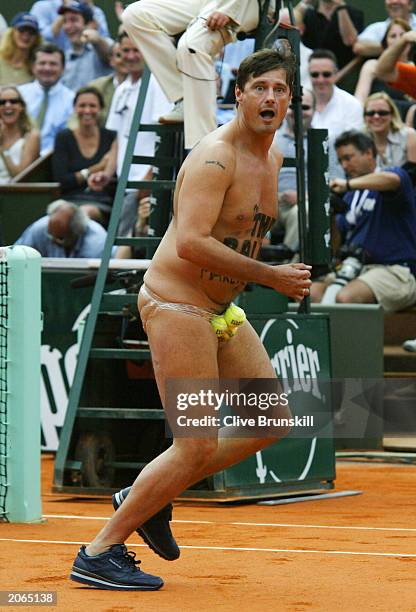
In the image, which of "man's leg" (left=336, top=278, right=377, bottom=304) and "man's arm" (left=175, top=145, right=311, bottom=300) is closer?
"man's arm" (left=175, top=145, right=311, bottom=300)

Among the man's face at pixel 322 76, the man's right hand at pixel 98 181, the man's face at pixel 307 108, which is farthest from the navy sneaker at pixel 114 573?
the man's face at pixel 322 76

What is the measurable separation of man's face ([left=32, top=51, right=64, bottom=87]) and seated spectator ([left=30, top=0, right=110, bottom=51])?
701mm

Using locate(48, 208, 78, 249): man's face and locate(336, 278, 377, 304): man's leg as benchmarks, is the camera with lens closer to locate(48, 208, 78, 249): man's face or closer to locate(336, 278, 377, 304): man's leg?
locate(336, 278, 377, 304): man's leg

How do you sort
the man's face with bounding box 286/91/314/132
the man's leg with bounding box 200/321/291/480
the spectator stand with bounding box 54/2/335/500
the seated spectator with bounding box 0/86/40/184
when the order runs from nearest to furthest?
the man's leg with bounding box 200/321/291/480 < the spectator stand with bounding box 54/2/335/500 < the man's face with bounding box 286/91/314/132 < the seated spectator with bounding box 0/86/40/184

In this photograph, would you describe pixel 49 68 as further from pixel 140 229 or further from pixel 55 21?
pixel 140 229

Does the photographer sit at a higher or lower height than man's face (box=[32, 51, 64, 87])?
lower

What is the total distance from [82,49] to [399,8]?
13.3 ft

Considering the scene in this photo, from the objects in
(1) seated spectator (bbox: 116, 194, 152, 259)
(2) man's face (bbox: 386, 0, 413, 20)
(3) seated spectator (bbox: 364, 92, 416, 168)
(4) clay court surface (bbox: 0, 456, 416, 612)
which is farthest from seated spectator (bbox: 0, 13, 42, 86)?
(4) clay court surface (bbox: 0, 456, 416, 612)

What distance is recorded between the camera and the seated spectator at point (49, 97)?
15.7m

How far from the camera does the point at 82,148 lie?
1470cm

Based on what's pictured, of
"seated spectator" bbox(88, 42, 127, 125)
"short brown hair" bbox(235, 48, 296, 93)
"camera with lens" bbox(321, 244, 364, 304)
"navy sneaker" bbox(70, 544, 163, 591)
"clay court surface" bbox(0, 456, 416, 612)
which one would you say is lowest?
"clay court surface" bbox(0, 456, 416, 612)

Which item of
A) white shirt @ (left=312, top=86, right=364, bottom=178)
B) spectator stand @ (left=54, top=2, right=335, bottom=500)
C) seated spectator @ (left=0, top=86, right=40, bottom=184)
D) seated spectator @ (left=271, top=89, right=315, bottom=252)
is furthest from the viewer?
seated spectator @ (left=0, top=86, right=40, bottom=184)

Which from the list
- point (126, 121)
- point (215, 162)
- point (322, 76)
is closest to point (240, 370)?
point (215, 162)

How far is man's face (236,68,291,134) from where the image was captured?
18.0ft
